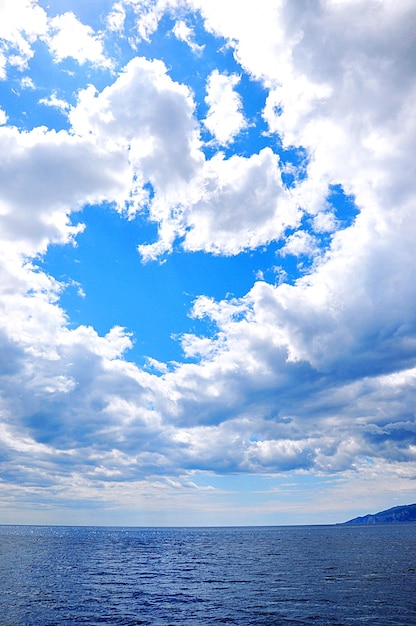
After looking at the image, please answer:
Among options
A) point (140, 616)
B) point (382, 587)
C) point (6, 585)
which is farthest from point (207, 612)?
point (6, 585)

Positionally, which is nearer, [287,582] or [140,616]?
[140,616]

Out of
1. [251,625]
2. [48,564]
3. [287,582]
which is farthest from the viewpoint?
[48,564]

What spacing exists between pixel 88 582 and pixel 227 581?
805 inches

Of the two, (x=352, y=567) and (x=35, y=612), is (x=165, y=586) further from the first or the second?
(x=352, y=567)

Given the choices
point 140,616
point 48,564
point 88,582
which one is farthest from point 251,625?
point 48,564

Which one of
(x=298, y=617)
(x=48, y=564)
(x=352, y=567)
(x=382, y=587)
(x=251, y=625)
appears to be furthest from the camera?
(x=48, y=564)

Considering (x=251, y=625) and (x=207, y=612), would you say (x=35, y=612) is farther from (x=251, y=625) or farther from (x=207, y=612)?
(x=251, y=625)

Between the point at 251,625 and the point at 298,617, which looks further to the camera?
the point at 298,617

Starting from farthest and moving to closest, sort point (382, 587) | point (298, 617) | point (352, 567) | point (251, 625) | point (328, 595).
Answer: point (352, 567)
point (382, 587)
point (328, 595)
point (298, 617)
point (251, 625)

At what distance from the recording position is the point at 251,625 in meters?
38.9

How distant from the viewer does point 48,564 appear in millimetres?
93562

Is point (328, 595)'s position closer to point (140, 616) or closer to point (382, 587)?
point (382, 587)

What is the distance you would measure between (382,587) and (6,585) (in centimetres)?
5160

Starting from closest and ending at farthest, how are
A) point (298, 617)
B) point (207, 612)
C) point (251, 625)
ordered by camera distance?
point (251, 625) < point (298, 617) < point (207, 612)
